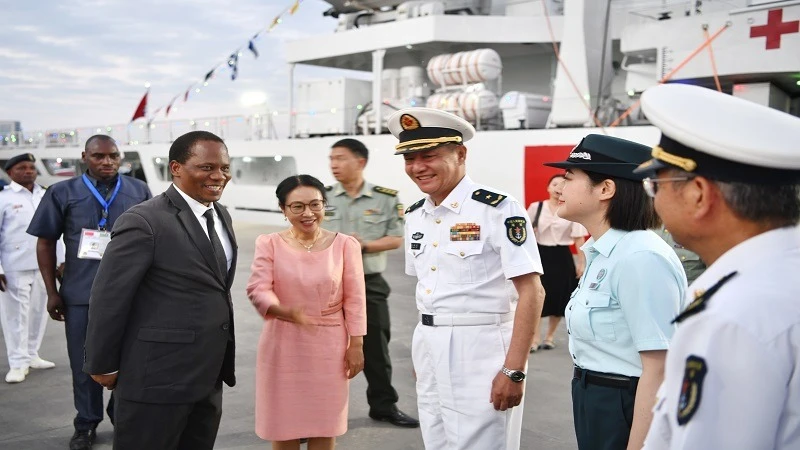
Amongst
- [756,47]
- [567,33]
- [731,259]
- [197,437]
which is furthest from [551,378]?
[567,33]

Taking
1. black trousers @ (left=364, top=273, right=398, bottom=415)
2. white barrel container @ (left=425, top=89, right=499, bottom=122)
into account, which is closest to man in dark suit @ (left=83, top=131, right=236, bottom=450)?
black trousers @ (left=364, top=273, right=398, bottom=415)

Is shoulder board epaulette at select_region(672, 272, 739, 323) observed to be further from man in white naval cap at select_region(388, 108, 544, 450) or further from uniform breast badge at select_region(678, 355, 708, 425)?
man in white naval cap at select_region(388, 108, 544, 450)

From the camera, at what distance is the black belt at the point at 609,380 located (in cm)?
212

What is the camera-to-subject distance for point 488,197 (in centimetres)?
280

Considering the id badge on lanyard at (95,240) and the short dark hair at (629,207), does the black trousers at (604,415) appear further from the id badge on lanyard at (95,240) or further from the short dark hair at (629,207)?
the id badge on lanyard at (95,240)

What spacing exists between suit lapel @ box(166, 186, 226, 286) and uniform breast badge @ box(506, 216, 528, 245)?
3.88ft

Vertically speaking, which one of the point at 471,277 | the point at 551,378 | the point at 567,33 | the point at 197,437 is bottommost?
the point at 551,378

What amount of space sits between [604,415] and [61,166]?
28323 millimetres

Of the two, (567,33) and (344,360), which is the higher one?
(567,33)

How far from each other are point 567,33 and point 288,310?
10446 mm

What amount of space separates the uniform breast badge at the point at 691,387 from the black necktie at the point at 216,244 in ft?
6.61

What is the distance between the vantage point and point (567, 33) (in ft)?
39.9

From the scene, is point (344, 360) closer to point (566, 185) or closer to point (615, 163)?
point (566, 185)

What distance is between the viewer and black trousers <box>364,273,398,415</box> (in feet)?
15.2
